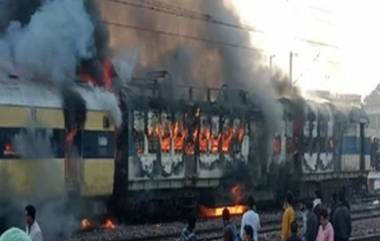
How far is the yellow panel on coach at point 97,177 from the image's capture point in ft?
61.2

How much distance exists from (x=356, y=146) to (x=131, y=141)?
13538 millimetres

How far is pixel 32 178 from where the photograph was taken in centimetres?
1714

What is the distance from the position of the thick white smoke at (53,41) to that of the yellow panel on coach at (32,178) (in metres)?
2.11

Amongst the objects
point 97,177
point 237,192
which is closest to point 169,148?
A: point 97,177

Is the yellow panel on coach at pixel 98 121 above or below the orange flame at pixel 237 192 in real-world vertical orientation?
above

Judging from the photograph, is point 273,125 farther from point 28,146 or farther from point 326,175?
point 28,146

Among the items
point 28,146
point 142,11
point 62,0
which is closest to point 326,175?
point 142,11

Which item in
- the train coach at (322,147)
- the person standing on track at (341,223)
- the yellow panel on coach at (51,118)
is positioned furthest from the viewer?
the train coach at (322,147)

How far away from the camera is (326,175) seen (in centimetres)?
2961

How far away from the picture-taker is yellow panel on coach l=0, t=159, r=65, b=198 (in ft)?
54.0

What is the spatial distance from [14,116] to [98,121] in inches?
119

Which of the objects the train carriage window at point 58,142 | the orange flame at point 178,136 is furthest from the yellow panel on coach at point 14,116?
the orange flame at point 178,136

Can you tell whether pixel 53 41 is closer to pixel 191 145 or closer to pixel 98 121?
pixel 98 121

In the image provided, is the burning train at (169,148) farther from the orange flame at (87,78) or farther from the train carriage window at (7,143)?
the orange flame at (87,78)
